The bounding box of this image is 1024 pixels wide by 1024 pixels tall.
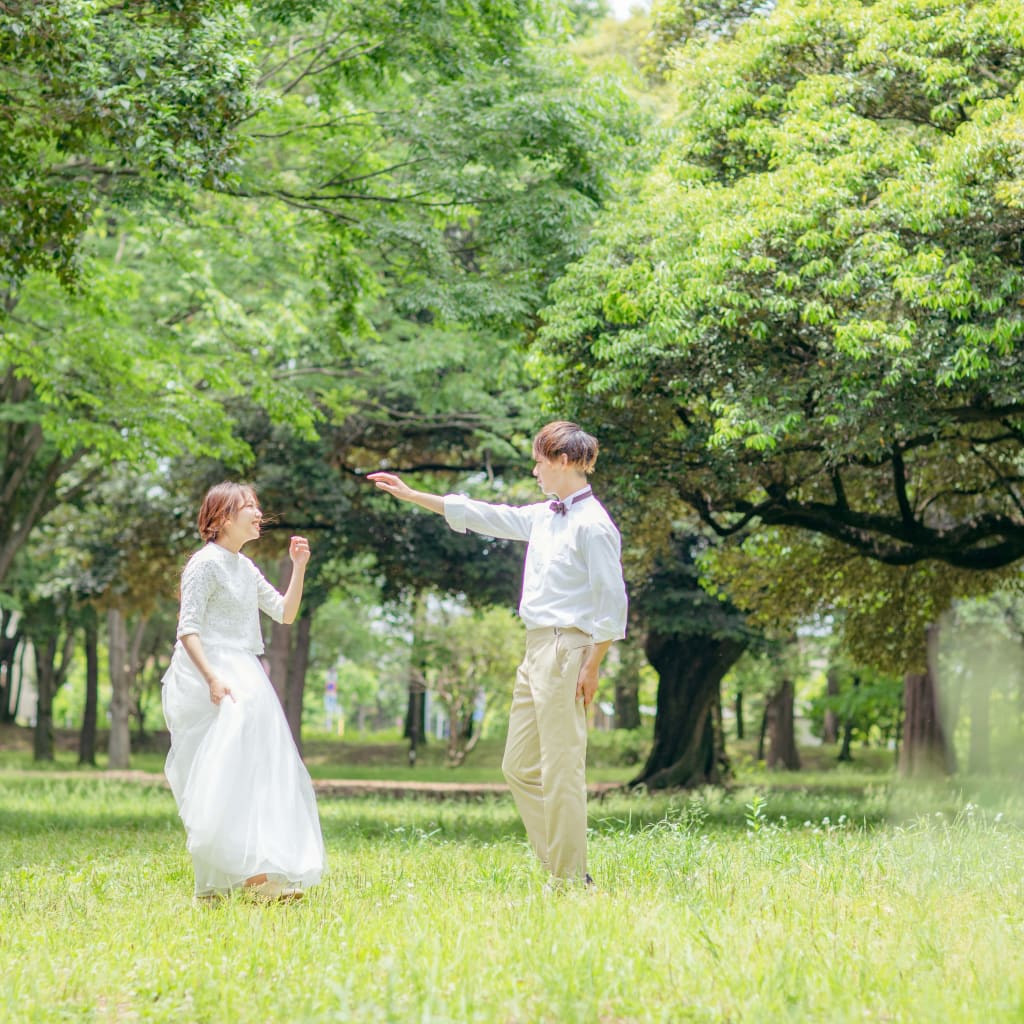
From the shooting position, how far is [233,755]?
6234 millimetres

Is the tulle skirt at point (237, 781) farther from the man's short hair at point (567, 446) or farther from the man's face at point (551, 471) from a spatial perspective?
the man's short hair at point (567, 446)

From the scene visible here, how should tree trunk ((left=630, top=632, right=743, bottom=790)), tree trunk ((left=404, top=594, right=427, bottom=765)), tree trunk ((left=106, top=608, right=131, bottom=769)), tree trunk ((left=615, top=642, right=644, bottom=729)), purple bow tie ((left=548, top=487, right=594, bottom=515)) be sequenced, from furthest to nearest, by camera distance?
tree trunk ((left=404, top=594, right=427, bottom=765))
tree trunk ((left=615, top=642, right=644, bottom=729))
tree trunk ((left=106, top=608, right=131, bottom=769))
tree trunk ((left=630, top=632, right=743, bottom=790))
purple bow tie ((left=548, top=487, right=594, bottom=515))

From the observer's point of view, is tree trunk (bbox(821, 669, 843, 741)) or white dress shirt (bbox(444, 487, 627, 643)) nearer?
white dress shirt (bbox(444, 487, 627, 643))

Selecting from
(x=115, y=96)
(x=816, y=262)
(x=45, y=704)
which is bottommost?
(x=45, y=704)

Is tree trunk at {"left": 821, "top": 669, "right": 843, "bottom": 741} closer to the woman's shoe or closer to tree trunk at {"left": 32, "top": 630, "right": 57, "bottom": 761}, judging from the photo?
tree trunk at {"left": 32, "top": 630, "right": 57, "bottom": 761}

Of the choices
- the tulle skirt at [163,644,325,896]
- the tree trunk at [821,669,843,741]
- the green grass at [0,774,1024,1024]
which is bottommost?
the tree trunk at [821,669,843,741]

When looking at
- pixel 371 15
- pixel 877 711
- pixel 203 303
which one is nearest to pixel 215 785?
pixel 371 15

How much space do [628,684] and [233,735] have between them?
31.0m

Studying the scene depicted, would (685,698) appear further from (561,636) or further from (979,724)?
(561,636)

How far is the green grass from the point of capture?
3.81 metres

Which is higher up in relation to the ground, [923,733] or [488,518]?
[488,518]

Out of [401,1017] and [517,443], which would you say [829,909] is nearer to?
[401,1017]

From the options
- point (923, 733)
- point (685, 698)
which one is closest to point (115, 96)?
point (685, 698)

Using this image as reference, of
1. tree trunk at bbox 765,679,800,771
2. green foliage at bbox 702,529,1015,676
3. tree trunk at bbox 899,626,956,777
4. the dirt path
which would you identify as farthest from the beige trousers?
tree trunk at bbox 765,679,800,771
